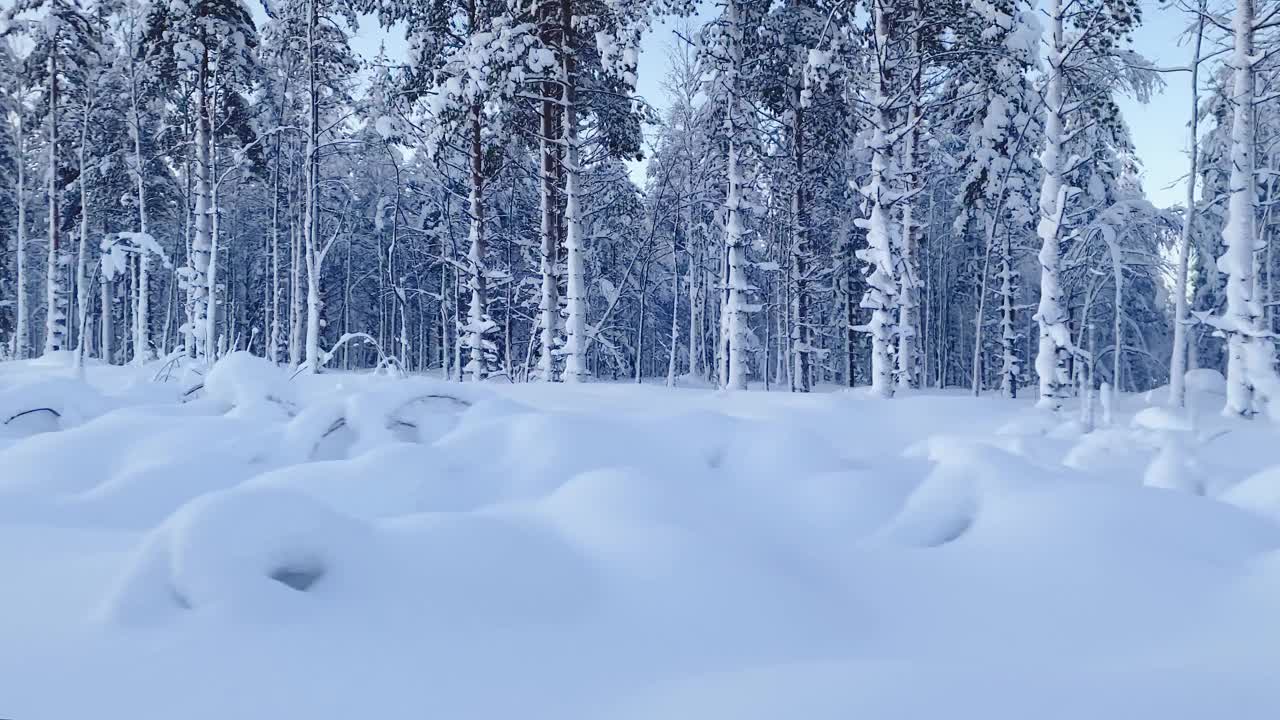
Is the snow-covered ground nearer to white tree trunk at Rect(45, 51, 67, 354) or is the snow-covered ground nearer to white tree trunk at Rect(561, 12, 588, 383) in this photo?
white tree trunk at Rect(561, 12, 588, 383)

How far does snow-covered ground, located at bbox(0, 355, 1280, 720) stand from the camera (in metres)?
1.64

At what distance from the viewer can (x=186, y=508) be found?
2.08 metres

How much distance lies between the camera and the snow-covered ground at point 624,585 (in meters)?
1.64

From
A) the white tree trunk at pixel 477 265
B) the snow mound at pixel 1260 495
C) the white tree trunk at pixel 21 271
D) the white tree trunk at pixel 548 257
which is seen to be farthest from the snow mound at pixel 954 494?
the white tree trunk at pixel 21 271

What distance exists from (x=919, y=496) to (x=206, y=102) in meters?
16.8

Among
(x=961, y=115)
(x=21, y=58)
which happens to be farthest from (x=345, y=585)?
(x=21, y=58)

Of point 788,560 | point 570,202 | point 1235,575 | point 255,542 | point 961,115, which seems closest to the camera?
point 255,542

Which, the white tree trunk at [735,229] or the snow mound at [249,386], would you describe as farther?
the white tree trunk at [735,229]

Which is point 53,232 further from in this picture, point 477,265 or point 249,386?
point 249,386

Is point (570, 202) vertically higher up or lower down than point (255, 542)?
higher up

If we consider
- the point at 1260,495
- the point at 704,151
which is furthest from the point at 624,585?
the point at 704,151

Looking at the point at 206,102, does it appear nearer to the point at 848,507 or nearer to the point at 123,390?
the point at 123,390

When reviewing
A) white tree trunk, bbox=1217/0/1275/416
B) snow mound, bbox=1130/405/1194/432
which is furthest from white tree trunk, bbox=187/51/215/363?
white tree trunk, bbox=1217/0/1275/416

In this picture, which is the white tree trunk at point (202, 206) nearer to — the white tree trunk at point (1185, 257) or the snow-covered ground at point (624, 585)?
the snow-covered ground at point (624, 585)
